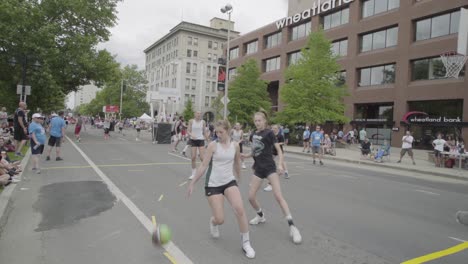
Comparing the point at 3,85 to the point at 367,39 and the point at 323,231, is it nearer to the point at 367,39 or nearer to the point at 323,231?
the point at 323,231

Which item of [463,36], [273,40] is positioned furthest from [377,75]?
[463,36]

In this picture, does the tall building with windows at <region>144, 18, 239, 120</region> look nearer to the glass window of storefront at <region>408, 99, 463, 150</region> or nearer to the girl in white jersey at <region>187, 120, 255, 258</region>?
the glass window of storefront at <region>408, 99, 463, 150</region>

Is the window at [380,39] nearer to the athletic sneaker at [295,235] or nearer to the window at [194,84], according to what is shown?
the athletic sneaker at [295,235]

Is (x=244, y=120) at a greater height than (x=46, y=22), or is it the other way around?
(x=46, y=22)

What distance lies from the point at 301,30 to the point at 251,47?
1138cm

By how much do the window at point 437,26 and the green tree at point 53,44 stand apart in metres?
25.8

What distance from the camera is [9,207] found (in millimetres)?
6066

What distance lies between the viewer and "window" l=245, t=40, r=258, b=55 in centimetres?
5308

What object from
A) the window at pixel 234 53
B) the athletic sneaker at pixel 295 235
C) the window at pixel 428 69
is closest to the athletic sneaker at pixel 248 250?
the athletic sneaker at pixel 295 235

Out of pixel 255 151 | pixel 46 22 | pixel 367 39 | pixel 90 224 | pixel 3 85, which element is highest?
pixel 367 39

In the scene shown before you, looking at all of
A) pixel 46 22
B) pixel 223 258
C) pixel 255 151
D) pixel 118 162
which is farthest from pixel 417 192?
pixel 46 22

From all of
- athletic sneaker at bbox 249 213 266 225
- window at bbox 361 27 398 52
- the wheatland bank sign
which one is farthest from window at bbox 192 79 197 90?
athletic sneaker at bbox 249 213 266 225

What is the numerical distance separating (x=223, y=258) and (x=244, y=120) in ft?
114

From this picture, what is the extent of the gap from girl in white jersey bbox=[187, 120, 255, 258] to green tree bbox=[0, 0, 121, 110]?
2003 centimetres
